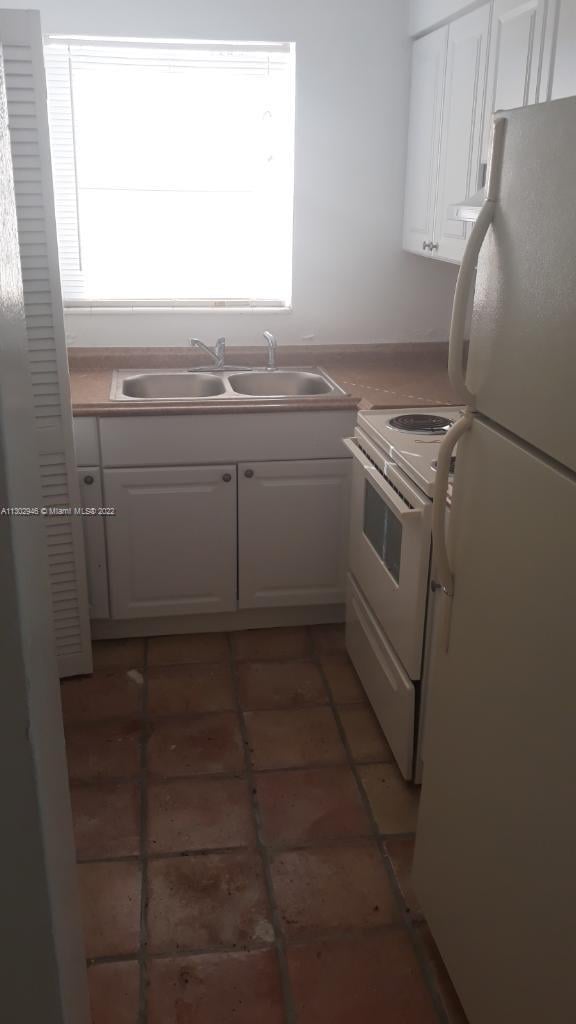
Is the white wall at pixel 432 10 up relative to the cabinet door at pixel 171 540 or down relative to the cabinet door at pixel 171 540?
up

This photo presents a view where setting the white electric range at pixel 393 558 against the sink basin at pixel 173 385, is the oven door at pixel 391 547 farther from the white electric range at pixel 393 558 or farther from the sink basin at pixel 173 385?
the sink basin at pixel 173 385

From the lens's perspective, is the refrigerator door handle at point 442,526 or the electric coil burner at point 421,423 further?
the electric coil burner at point 421,423

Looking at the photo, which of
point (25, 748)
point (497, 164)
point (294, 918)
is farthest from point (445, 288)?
point (25, 748)

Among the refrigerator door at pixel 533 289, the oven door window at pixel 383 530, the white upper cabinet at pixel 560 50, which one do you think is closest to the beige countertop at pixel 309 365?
the oven door window at pixel 383 530

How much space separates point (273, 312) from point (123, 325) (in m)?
0.60

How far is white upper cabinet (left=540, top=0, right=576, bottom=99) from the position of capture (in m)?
1.90

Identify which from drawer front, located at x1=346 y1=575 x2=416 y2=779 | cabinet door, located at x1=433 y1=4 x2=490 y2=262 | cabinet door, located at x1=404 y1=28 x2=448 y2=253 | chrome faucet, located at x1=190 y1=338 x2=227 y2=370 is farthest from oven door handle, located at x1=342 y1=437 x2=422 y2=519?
cabinet door, located at x1=404 y1=28 x2=448 y2=253

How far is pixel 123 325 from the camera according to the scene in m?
3.32

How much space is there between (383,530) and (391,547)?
0.09m

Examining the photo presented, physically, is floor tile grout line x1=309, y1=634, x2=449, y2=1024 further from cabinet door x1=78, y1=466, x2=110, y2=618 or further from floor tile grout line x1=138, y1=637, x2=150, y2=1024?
cabinet door x1=78, y1=466, x2=110, y2=618

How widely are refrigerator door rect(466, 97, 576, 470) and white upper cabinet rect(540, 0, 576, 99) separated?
811 mm

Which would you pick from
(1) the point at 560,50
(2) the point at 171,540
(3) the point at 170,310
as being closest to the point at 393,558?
(2) the point at 171,540

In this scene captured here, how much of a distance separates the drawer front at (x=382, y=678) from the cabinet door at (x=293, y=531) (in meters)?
0.26

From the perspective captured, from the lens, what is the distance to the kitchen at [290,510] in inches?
46.6
